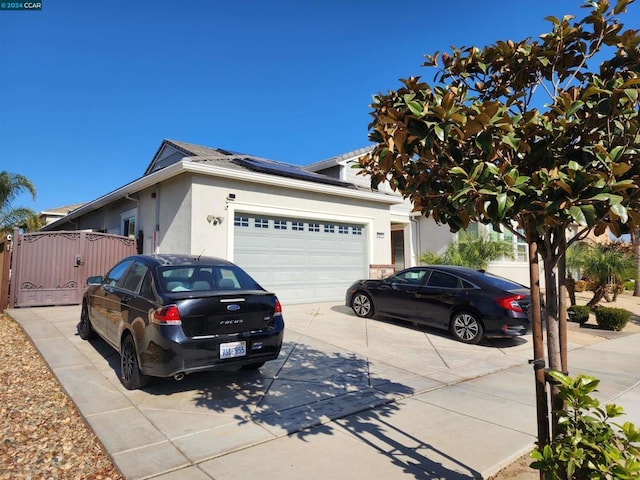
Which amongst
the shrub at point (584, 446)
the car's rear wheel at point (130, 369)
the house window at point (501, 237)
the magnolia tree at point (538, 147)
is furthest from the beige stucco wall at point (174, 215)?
the house window at point (501, 237)

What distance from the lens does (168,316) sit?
4.35m

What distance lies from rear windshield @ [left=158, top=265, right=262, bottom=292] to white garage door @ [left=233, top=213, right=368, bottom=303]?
5.78 metres

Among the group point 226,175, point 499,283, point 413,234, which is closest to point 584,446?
point 499,283

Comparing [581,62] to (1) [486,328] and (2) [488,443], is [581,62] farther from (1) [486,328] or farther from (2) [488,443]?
(1) [486,328]

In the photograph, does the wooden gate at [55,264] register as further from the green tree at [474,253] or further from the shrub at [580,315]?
the shrub at [580,315]

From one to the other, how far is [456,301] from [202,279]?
17.4ft

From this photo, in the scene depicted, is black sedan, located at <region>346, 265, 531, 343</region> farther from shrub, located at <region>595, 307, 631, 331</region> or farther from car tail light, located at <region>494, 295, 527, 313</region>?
shrub, located at <region>595, 307, 631, 331</region>

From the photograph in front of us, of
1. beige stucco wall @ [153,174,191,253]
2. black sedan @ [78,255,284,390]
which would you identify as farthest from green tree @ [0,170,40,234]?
black sedan @ [78,255,284,390]

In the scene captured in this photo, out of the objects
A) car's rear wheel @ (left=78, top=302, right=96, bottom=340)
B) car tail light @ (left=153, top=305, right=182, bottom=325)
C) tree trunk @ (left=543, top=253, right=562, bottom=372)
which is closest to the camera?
tree trunk @ (left=543, top=253, right=562, bottom=372)

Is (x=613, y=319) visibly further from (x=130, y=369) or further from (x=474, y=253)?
(x=130, y=369)

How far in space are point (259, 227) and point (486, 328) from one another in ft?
22.7

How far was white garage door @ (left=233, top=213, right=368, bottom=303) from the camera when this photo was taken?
38.1 ft

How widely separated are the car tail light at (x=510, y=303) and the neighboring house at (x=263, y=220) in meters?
6.51

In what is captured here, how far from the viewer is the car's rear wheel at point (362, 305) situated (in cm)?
1015
